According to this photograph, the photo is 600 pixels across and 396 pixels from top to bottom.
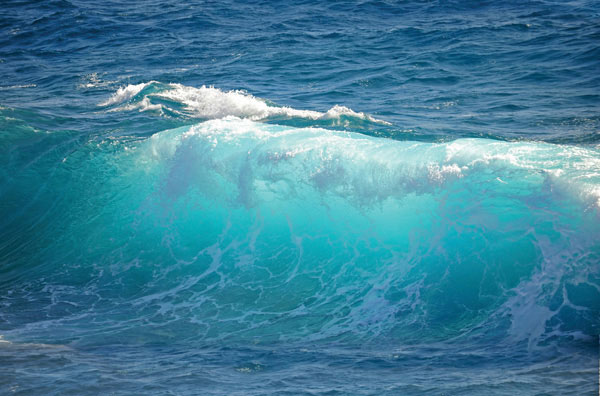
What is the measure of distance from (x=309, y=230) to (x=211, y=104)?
5.22m

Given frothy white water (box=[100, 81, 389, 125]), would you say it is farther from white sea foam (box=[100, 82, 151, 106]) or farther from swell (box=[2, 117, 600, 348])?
swell (box=[2, 117, 600, 348])

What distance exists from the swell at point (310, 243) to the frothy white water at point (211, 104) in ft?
5.49

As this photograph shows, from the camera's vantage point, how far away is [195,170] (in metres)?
9.65

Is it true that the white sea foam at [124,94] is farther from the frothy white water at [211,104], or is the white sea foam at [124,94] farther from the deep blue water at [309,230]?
the deep blue water at [309,230]

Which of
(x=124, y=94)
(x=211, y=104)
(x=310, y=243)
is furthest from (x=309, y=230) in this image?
(x=124, y=94)

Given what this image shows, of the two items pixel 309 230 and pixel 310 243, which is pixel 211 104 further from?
pixel 310 243

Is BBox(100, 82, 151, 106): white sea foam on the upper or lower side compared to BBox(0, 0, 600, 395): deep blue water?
upper

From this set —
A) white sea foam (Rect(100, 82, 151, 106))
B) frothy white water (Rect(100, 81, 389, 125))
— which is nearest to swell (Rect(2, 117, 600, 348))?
frothy white water (Rect(100, 81, 389, 125))

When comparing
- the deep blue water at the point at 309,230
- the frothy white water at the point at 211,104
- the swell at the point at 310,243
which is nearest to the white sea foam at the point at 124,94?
the frothy white water at the point at 211,104

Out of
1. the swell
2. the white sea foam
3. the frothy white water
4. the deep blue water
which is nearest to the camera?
the deep blue water

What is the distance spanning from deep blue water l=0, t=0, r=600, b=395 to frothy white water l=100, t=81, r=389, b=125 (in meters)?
0.06

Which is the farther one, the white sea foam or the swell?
the white sea foam

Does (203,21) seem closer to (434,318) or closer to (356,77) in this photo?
(356,77)

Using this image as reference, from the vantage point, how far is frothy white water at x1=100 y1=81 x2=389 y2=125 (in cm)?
1185
